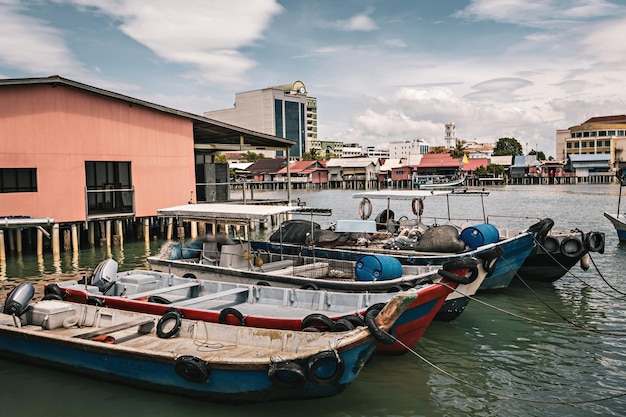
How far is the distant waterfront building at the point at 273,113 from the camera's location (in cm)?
17088

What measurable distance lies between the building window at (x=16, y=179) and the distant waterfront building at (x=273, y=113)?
142 m

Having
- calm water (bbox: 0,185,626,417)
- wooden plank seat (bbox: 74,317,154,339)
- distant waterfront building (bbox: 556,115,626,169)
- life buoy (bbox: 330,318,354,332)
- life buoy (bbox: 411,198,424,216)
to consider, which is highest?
distant waterfront building (bbox: 556,115,626,169)

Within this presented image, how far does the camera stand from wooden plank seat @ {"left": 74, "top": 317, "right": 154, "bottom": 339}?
10.1m

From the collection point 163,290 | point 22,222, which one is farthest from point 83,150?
point 163,290

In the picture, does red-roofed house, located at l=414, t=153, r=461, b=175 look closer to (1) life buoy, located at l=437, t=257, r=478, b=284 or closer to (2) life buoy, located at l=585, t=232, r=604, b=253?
(2) life buoy, located at l=585, t=232, r=604, b=253

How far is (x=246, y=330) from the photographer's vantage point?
31.5 ft

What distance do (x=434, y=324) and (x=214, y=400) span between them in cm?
667

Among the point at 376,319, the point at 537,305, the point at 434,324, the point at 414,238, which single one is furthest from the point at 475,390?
the point at 414,238

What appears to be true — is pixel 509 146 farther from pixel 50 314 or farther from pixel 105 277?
pixel 50 314

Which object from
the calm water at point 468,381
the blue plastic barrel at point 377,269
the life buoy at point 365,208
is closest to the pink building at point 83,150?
the life buoy at point 365,208

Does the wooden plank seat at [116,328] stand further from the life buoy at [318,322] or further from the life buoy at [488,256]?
the life buoy at [488,256]

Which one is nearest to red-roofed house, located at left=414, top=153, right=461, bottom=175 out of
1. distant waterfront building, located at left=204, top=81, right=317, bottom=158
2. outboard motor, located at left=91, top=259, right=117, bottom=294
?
distant waterfront building, located at left=204, top=81, right=317, bottom=158

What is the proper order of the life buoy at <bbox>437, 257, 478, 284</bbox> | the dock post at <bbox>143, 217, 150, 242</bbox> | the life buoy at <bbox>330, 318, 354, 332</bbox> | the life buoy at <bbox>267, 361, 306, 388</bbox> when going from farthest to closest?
the dock post at <bbox>143, 217, 150, 242</bbox> < the life buoy at <bbox>437, 257, 478, 284</bbox> < the life buoy at <bbox>330, 318, 354, 332</bbox> < the life buoy at <bbox>267, 361, 306, 388</bbox>

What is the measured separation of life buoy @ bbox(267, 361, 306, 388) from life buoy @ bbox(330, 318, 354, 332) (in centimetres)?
146
